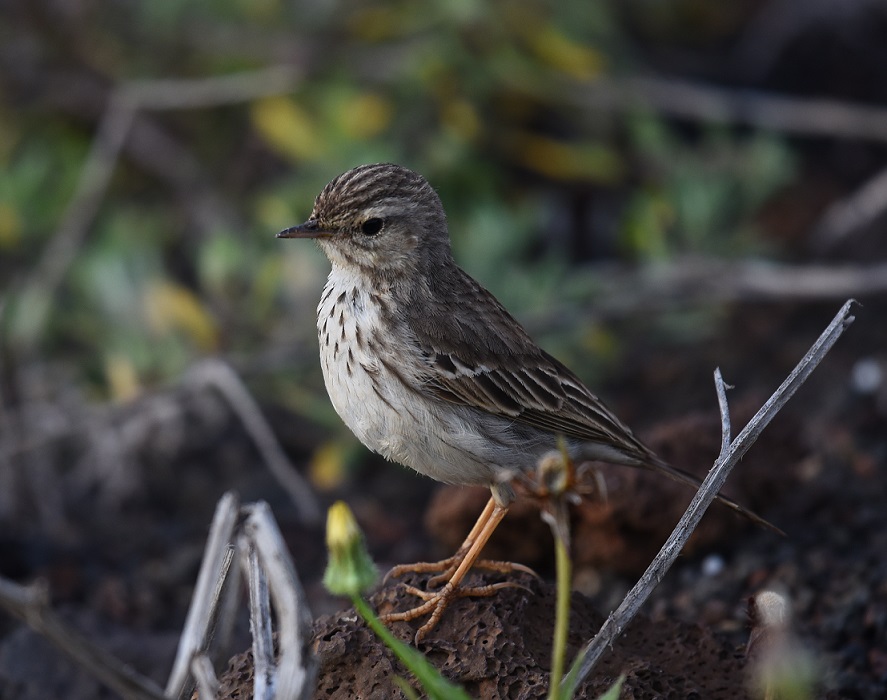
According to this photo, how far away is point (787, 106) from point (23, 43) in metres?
6.28

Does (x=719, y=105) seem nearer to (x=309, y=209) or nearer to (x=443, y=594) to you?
(x=309, y=209)

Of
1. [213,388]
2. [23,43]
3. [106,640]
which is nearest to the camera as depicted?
[106,640]

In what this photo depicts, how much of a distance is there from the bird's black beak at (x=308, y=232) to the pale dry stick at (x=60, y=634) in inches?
90.4

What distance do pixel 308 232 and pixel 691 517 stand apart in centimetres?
213

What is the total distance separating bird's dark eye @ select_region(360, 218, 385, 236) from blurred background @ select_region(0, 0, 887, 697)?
219 cm

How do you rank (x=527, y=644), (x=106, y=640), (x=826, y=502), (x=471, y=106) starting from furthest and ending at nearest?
(x=471, y=106), (x=826, y=502), (x=106, y=640), (x=527, y=644)

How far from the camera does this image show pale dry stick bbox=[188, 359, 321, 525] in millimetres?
6820

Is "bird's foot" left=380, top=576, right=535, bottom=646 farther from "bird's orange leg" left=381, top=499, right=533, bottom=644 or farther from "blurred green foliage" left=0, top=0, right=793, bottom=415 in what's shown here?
"blurred green foliage" left=0, top=0, right=793, bottom=415

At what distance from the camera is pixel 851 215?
8.88m

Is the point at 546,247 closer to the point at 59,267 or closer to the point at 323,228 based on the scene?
the point at 59,267

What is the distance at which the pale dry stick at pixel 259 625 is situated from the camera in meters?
3.25

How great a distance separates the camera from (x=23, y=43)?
33.0ft

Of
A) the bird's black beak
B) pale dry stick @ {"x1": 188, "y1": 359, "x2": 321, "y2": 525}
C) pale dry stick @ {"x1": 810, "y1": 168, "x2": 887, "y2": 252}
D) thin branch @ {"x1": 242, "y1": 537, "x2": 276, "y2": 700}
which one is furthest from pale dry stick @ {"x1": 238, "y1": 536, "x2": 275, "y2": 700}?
pale dry stick @ {"x1": 810, "y1": 168, "x2": 887, "y2": 252}

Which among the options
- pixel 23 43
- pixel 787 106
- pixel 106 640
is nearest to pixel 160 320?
pixel 106 640
